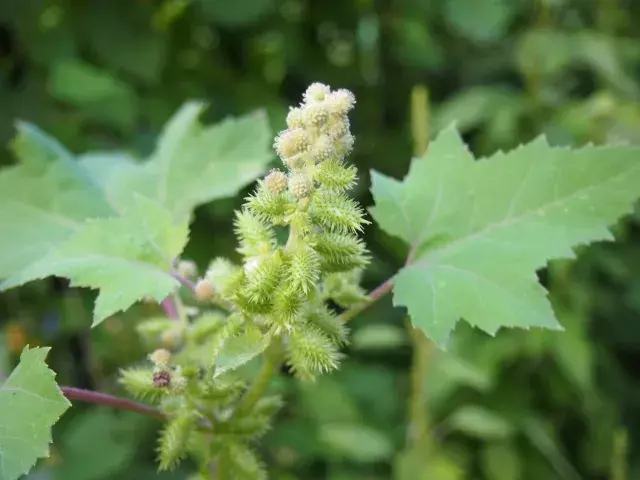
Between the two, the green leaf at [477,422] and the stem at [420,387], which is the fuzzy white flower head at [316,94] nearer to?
the stem at [420,387]

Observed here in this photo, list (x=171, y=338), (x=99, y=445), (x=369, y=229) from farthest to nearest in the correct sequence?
(x=369, y=229), (x=99, y=445), (x=171, y=338)

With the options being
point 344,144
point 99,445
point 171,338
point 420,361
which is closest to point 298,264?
point 344,144

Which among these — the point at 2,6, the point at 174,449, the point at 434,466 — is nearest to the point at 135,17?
the point at 2,6

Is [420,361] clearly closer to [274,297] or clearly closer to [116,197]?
[116,197]

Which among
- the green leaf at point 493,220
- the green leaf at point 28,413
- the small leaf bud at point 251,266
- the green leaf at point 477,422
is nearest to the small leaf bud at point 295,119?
the small leaf bud at point 251,266

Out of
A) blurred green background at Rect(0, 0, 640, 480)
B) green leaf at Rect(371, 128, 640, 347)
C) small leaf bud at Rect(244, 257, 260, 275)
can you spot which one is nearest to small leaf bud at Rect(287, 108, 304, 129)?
small leaf bud at Rect(244, 257, 260, 275)

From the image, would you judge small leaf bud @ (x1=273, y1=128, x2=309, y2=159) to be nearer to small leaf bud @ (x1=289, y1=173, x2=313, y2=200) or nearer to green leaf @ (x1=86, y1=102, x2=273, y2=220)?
small leaf bud @ (x1=289, y1=173, x2=313, y2=200)
